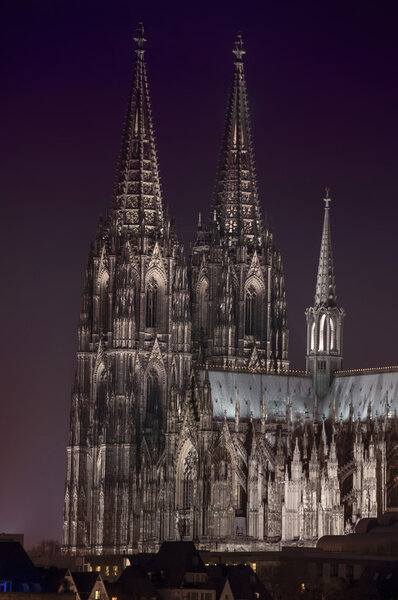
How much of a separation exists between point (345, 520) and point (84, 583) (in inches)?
1635

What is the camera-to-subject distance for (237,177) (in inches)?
6304

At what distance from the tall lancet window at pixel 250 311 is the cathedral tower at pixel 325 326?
4.51 meters

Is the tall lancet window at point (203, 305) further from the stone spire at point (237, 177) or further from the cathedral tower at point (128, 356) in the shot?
the cathedral tower at point (128, 356)

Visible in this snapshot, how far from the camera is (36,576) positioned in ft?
317

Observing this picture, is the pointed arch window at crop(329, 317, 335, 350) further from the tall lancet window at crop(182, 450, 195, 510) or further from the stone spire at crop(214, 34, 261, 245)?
the tall lancet window at crop(182, 450, 195, 510)

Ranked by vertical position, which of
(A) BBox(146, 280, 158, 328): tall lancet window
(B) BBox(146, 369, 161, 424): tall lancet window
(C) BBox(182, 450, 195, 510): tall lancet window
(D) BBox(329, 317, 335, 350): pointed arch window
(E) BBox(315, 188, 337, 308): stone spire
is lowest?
(C) BBox(182, 450, 195, 510): tall lancet window

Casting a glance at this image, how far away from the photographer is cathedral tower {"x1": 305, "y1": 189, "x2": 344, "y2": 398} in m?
155

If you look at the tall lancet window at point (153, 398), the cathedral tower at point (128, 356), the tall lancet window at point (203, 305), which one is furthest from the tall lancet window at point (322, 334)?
the tall lancet window at point (153, 398)

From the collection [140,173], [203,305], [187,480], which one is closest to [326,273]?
[203,305]

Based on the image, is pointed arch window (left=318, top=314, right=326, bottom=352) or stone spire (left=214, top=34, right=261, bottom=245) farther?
stone spire (left=214, top=34, right=261, bottom=245)

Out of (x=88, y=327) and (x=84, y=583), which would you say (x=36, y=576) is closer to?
(x=84, y=583)

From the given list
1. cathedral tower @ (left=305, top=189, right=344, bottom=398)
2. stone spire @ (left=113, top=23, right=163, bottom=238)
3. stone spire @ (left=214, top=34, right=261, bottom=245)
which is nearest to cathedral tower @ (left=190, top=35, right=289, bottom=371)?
stone spire @ (left=214, top=34, right=261, bottom=245)

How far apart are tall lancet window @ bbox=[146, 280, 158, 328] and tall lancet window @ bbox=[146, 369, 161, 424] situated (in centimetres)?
329

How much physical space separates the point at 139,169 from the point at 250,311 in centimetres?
1325
